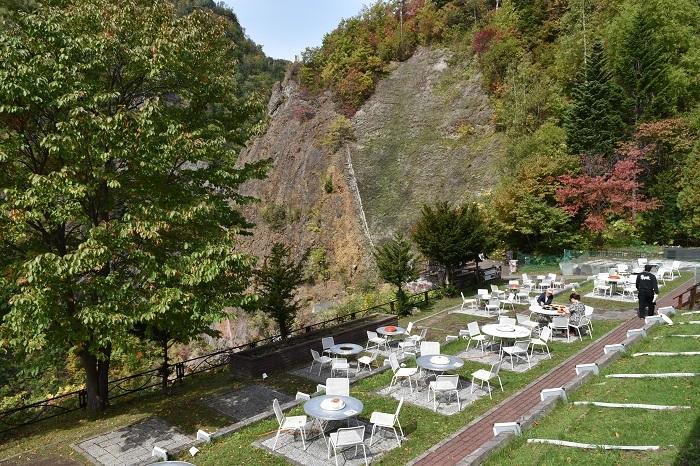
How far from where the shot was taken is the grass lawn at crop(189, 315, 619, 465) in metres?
8.37

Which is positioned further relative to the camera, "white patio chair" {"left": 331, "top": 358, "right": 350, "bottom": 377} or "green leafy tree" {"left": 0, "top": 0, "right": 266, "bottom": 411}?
"white patio chair" {"left": 331, "top": 358, "right": 350, "bottom": 377}

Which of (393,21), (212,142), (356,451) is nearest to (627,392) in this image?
(356,451)

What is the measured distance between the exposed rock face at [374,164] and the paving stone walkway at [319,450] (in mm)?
25543

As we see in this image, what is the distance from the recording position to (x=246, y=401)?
12117mm

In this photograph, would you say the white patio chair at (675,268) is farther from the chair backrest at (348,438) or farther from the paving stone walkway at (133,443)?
the paving stone walkway at (133,443)

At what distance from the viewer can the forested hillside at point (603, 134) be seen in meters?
26.8

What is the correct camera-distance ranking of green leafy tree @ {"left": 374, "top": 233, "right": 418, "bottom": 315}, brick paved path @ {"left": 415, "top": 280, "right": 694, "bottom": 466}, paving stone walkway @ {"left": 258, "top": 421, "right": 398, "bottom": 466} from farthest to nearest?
green leafy tree @ {"left": 374, "top": 233, "right": 418, "bottom": 315} → paving stone walkway @ {"left": 258, "top": 421, "right": 398, "bottom": 466} → brick paved path @ {"left": 415, "top": 280, "right": 694, "bottom": 466}

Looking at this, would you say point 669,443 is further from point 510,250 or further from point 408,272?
point 510,250

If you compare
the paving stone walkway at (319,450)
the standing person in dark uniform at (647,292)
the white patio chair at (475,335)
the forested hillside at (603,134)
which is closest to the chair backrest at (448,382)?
the paving stone walkway at (319,450)

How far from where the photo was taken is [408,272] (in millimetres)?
20000

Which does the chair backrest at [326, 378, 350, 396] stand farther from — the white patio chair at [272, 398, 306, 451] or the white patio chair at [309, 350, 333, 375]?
the white patio chair at [309, 350, 333, 375]

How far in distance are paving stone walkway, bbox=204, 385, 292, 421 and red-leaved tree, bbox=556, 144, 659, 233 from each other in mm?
20903

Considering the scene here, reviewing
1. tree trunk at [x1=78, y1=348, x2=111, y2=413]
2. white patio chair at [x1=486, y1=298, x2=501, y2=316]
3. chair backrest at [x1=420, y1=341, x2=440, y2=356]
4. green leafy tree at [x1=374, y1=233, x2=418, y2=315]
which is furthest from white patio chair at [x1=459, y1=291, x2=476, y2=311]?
tree trunk at [x1=78, y1=348, x2=111, y2=413]

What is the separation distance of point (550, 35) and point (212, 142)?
3913 centimetres
